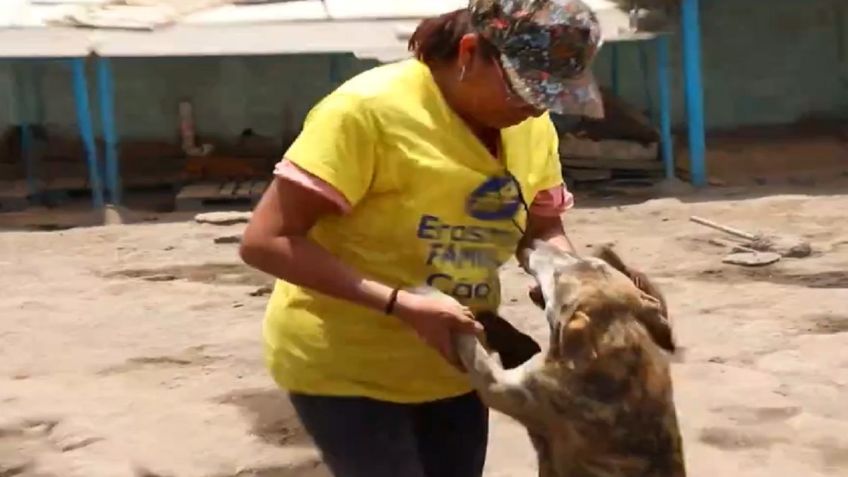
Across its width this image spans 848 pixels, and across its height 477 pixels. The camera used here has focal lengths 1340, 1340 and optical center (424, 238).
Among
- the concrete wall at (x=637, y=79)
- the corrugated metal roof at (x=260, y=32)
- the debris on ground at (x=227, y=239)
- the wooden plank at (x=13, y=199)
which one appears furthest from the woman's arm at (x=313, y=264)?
the concrete wall at (x=637, y=79)

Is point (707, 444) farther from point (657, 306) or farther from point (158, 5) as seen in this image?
point (158, 5)

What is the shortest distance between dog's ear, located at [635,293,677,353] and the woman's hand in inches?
13.2

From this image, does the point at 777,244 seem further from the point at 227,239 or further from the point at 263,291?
the point at 227,239

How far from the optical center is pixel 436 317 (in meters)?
2.41

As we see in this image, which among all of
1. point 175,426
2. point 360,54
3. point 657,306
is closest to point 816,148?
point 360,54

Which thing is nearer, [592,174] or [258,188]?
[258,188]

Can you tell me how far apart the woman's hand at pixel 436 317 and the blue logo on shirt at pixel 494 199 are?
20 centimetres

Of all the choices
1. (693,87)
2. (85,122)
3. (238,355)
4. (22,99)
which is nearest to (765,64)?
(693,87)

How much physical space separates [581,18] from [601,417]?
2.39 feet

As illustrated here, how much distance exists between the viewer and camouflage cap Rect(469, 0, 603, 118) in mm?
2375

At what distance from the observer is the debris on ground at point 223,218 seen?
402 inches

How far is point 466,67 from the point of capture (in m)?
2.44

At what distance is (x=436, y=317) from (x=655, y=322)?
0.45 m

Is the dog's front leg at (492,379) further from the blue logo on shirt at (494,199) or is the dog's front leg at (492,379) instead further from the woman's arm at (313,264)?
the blue logo on shirt at (494,199)
